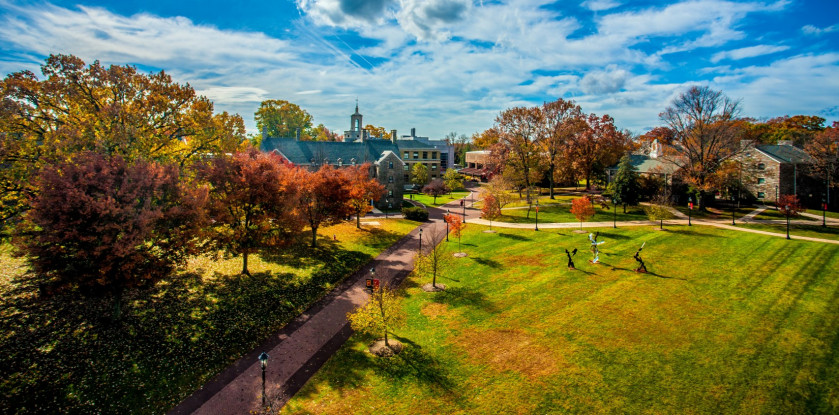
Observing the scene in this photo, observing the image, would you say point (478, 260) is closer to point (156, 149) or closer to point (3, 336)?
point (156, 149)

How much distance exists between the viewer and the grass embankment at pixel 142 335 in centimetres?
1449

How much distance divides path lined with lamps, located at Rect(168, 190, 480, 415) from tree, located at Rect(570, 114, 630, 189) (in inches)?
1892

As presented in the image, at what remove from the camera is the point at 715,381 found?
15508 mm

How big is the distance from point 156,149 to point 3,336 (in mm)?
13608

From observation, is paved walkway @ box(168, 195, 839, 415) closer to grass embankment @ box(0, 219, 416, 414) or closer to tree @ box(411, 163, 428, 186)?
grass embankment @ box(0, 219, 416, 414)

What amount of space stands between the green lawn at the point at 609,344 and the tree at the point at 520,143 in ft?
104

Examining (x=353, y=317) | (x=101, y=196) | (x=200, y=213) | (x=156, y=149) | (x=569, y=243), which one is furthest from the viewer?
(x=569, y=243)

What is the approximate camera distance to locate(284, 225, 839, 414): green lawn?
14.6 m

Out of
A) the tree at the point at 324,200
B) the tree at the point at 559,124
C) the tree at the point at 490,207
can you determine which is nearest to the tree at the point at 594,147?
the tree at the point at 559,124

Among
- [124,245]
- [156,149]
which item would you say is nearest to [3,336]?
[124,245]

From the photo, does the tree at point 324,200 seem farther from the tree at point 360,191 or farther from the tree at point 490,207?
the tree at point 490,207

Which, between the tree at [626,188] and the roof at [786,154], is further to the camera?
the tree at [626,188]

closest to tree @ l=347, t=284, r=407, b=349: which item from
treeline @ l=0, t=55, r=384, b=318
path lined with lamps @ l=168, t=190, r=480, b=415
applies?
path lined with lamps @ l=168, t=190, r=480, b=415

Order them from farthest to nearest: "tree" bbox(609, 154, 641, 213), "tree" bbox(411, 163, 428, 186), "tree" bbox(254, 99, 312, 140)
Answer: "tree" bbox(254, 99, 312, 140), "tree" bbox(411, 163, 428, 186), "tree" bbox(609, 154, 641, 213)
